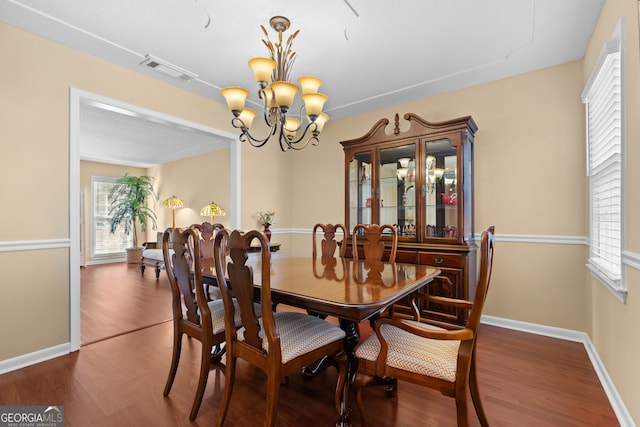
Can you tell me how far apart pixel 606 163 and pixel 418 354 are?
1910 mm

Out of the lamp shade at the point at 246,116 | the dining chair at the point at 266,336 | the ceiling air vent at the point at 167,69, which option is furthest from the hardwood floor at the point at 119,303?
the ceiling air vent at the point at 167,69

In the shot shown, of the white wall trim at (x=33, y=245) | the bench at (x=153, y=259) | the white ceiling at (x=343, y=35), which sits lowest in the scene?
the bench at (x=153, y=259)

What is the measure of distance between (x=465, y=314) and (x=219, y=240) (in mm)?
2462

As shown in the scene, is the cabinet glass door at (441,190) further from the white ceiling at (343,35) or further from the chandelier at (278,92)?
the chandelier at (278,92)

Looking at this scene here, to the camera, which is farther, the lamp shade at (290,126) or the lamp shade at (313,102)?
the lamp shade at (290,126)

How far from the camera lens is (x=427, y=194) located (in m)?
3.13

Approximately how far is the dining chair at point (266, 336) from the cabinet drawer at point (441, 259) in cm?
164

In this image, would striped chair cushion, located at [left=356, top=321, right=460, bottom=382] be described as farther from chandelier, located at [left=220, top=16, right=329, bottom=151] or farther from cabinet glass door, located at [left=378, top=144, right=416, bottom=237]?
cabinet glass door, located at [left=378, top=144, right=416, bottom=237]

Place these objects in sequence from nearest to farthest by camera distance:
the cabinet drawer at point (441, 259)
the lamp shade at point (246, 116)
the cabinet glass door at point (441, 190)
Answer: the lamp shade at point (246, 116) < the cabinet drawer at point (441, 259) < the cabinet glass door at point (441, 190)

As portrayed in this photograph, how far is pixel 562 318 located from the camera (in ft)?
9.13

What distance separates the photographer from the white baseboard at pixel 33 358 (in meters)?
2.21

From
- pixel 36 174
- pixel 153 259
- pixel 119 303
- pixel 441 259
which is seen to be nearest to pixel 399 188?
pixel 441 259

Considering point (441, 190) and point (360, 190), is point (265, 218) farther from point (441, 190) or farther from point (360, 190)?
point (441, 190)

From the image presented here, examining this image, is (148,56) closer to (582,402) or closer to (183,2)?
(183,2)
